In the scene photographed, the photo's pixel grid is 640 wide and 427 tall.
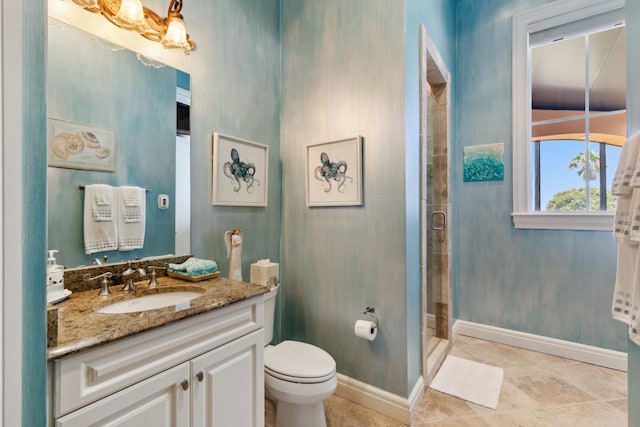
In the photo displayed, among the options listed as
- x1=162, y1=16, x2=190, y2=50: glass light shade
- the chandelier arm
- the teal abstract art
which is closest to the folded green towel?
x1=162, y1=16, x2=190, y2=50: glass light shade

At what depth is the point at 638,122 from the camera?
113 cm

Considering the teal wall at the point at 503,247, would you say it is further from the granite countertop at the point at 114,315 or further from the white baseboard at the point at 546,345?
the granite countertop at the point at 114,315

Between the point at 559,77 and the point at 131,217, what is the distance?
348 cm

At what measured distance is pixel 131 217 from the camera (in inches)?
57.4

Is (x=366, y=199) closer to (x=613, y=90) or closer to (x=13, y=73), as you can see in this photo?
(x=13, y=73)

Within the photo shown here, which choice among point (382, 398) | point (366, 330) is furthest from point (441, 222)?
point (382, 398)

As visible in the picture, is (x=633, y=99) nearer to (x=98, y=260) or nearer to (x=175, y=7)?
(x=175, y=7)

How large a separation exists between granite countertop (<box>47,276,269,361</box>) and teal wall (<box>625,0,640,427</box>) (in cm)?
149

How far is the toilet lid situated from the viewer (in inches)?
57.8

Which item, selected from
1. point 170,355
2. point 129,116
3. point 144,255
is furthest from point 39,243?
point 129,116

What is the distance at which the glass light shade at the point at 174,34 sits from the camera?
153 centimetres

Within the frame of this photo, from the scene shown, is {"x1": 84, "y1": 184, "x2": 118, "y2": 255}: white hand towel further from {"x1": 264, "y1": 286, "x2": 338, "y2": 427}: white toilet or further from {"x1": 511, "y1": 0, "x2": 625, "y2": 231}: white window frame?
{"x1": 511, "y1": 0, "x2": 625, "y2": 231}: white window frame

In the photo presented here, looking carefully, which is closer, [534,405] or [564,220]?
[534,405]

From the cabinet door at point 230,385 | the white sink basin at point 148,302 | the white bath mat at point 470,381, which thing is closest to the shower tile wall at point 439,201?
the white bath mat at point 470,381
